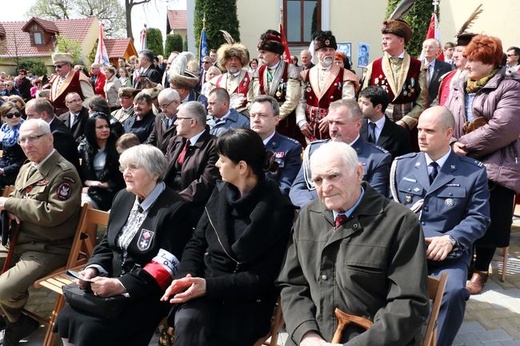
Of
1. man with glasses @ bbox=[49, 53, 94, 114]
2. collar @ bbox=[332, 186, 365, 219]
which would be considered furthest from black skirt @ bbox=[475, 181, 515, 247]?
man with glasses @ bbox=[49, 53, 94, 114]

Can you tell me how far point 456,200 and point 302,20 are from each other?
50.8 ft

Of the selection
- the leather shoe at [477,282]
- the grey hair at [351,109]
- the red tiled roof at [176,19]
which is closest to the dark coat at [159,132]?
the grey hair at [351,109]

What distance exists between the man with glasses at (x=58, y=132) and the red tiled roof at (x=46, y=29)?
44.3 metres

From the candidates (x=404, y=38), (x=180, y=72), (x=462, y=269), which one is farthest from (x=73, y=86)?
(x=462, y=269)

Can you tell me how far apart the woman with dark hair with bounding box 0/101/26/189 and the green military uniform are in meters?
1.80

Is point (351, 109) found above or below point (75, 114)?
above

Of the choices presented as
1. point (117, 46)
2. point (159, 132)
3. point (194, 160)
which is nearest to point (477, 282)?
point (194, 160)

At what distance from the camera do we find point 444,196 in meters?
3.28

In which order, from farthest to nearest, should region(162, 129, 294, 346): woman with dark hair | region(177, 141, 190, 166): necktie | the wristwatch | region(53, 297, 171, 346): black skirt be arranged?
region(177, 141, 190, 166): necktie → the wristwatch → region(53, 297, 171, 346): black skirt → region(162, 129, 294, 346): woman with dark hair

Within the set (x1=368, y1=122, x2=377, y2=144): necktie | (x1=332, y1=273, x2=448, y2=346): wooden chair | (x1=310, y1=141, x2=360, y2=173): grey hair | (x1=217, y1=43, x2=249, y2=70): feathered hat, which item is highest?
(x1=217, y1=43, x2=249, y2=70): feathered hat

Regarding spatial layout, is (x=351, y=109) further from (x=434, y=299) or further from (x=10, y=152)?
(x=10, y=152)

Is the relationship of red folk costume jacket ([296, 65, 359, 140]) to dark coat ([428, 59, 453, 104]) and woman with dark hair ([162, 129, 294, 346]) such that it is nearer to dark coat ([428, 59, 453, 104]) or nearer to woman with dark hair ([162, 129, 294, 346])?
dark coat ([428, 59, 453, 104])

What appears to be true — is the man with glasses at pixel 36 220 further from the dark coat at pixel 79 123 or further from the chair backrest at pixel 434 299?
the chair backrest at pixel 434 299

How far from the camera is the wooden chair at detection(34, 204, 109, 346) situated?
3.50 metres
